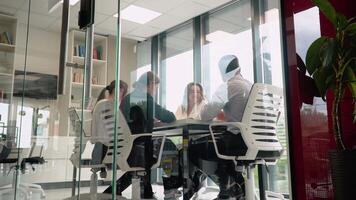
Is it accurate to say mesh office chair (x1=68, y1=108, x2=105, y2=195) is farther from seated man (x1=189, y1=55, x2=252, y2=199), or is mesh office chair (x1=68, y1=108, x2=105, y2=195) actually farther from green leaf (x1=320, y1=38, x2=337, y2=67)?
green leaf (x1=320, y1=38, x2=337, y2=67)

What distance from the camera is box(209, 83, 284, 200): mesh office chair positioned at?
2.11m

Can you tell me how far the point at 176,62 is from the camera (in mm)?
5566

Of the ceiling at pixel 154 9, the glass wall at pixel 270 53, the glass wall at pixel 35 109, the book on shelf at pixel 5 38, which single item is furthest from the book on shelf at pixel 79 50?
the glass wall at pixel 270 53

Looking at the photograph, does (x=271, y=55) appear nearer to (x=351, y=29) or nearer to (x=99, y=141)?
(x=351, y=29)

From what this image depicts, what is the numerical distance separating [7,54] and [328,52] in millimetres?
2611

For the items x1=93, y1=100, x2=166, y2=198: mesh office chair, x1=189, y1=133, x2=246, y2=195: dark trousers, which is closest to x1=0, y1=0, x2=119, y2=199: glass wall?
x1=93, y1=100, x2=166, y2=198: mesh office chair

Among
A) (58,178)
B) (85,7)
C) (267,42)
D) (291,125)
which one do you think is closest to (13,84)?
(58,178)

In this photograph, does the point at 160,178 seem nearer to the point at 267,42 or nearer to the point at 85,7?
the point at 85,7

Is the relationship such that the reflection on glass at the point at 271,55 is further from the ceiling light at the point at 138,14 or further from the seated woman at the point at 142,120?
the ceiling light at the point at 138,14

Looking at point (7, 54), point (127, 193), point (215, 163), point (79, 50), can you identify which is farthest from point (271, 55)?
point (7, 54)

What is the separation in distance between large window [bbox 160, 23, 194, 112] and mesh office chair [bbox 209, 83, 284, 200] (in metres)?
2.93

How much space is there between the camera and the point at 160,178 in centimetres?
296

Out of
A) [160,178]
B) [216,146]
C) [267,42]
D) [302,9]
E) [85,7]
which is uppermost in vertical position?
[267,42]

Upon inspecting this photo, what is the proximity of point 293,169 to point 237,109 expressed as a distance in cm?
60
